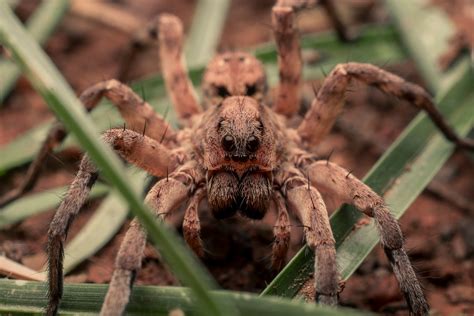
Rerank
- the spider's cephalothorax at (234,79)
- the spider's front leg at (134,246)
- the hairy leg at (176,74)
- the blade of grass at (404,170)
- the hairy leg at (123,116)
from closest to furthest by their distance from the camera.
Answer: the spider's front leg at (134,246), the blade of grass at (404,170), the hairy leg at (123,116), the spider's cephalothorax at (234,79), the hairy leg at (176,74)

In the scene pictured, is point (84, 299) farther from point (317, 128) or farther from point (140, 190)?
point (317, 128)

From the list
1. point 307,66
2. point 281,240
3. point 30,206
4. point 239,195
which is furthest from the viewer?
point 307,66

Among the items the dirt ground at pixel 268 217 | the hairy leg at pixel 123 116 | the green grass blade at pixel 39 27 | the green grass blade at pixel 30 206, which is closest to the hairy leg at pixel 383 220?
the dirt ground at pixel 268 217

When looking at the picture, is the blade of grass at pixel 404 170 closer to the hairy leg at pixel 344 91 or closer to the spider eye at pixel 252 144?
the hairy leg at pixel 344 91

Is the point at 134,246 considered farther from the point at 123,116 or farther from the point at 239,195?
the point at 123,116

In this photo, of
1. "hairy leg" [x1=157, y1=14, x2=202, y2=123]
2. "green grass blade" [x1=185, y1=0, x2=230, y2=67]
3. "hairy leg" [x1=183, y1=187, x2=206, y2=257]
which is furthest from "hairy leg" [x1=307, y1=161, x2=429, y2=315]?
"green grass blade" [x1=185, y1=0, x2=230, y2=67]

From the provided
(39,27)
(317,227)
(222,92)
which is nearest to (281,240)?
(317,227)

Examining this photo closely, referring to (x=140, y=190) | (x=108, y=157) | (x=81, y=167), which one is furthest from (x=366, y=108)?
(x=108, y=157)

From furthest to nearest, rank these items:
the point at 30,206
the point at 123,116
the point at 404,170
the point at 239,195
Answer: the point at 30,206 → the point at 123,116 → the point at 404,170 → the point at 239,195
